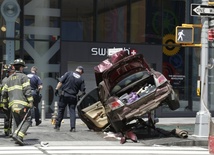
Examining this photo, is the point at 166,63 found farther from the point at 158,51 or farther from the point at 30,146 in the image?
the point at 30,146

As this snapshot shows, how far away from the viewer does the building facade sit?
20375mm

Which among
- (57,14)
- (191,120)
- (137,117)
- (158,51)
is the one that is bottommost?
(191,120)

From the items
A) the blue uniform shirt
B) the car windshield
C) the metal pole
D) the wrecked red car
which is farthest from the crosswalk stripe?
the blue uniform shirt

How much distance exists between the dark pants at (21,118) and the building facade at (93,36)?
845 centimetres

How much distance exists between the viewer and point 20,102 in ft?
39.1

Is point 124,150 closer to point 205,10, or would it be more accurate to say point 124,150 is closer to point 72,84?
point 72,84

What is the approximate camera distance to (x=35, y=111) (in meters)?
16.4

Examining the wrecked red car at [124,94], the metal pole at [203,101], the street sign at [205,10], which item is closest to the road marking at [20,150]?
the wrecked red car at [124,94]

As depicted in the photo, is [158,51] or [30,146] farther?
[158,51]

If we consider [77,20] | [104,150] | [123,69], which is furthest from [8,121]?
[77,20]

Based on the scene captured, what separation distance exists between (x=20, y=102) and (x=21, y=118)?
399mm

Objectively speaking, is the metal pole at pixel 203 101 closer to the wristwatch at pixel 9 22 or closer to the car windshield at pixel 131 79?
the car windshield at pixel 131 79

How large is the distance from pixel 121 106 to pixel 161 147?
4.88 feet

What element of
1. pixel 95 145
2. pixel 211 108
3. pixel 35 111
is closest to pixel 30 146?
pixel 95 145
